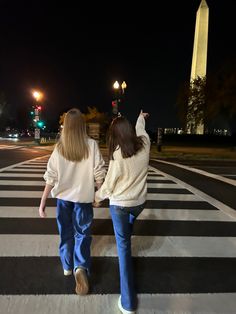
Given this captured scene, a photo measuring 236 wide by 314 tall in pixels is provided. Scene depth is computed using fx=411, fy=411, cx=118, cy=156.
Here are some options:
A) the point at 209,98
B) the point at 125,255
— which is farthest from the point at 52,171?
the point at 209,98

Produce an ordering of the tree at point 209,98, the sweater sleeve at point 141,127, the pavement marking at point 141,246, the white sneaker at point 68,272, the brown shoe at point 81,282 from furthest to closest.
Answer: the tree at point 209,98
the pavement marking at point 141,246
the white sneaker at point 68,272
the sweater sleeve at point 141,127
the brown shoe at point 81,282

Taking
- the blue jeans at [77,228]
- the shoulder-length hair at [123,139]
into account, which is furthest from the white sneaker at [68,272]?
the shoulder-length hair at [123,139]

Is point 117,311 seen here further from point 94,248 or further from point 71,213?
point 94,248

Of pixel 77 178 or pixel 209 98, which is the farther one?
pixel 209 98

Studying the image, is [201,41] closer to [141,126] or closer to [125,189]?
[141,126]

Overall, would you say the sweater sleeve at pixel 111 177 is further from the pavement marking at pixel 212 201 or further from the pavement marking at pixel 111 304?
the pavement marking at pixel 212 201

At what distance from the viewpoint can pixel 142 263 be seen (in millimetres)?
5074

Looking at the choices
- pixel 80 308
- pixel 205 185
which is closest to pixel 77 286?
pixel 80 308

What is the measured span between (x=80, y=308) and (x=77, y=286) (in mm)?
327

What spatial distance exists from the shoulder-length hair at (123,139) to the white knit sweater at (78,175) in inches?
15.1

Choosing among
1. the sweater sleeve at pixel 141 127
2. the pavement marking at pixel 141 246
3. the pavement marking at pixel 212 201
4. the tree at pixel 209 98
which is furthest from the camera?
the tree at pixel 209 98

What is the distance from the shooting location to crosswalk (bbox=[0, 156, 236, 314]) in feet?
13.0

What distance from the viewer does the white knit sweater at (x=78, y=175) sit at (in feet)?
13.9

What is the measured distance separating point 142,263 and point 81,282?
1.16 m
